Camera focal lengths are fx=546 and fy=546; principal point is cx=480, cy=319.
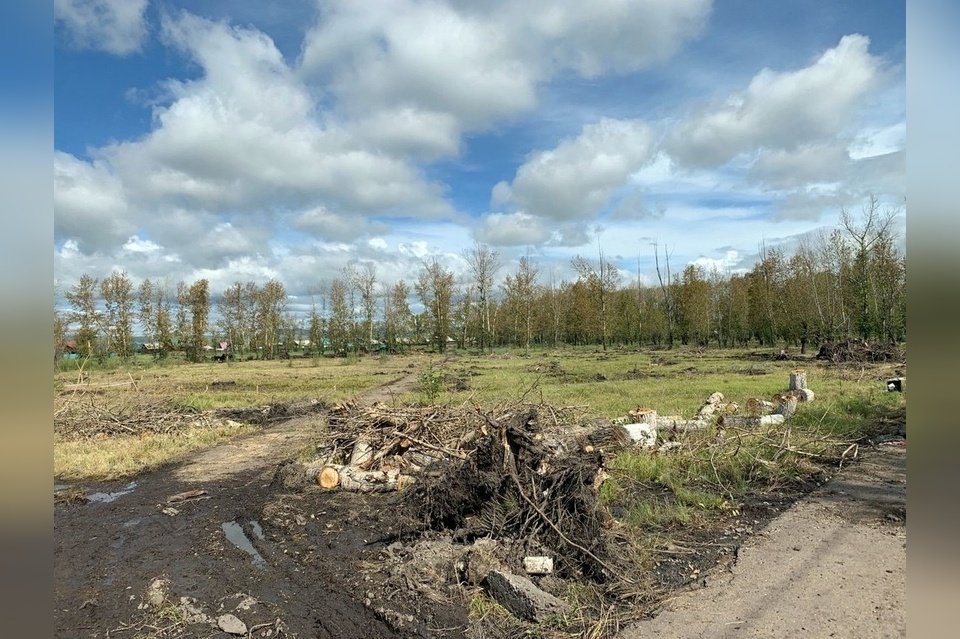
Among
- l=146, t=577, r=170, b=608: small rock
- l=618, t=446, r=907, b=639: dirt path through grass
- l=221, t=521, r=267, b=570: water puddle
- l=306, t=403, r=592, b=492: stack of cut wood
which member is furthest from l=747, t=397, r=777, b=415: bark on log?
l=146, t=577, r=170, b=608: small rock

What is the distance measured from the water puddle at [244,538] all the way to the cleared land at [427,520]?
0.13 feet

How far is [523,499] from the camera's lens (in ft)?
19.1

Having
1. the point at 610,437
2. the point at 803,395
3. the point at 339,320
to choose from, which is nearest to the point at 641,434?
the point at 610,437

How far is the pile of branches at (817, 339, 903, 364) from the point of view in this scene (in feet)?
80.1

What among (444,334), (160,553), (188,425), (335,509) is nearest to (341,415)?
(335,509)

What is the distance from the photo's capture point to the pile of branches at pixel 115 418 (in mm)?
14242

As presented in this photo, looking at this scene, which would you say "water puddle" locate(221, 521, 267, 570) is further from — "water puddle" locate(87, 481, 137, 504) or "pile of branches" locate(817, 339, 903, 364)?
"pile of branches" locate(817, 339, 903, 364)

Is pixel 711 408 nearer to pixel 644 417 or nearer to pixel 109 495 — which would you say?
pixel 644 417

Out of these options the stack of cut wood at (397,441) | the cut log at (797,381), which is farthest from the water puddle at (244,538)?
the cut log at (797,381)

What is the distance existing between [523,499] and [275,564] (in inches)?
114

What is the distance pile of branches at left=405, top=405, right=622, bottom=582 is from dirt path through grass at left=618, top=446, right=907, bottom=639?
35.4 inches

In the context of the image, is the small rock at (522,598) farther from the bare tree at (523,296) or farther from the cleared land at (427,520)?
the bare tree at (523,296)
